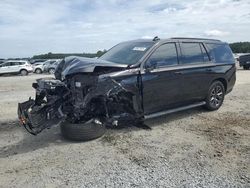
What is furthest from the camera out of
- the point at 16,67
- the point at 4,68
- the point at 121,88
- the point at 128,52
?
the point at 16,67

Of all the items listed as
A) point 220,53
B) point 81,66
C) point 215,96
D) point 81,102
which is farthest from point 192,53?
point 81,102

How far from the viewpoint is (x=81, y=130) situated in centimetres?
590

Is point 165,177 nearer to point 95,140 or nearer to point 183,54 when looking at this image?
point 95,140

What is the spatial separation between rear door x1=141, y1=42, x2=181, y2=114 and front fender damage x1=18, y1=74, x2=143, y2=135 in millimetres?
253

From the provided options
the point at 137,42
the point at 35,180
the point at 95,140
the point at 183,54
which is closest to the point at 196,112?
the point at 183,54

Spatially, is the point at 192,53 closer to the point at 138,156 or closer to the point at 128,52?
the point at 128,52

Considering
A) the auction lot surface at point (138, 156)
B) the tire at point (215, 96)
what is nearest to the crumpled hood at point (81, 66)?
the auction lot surface at point (138, 156)

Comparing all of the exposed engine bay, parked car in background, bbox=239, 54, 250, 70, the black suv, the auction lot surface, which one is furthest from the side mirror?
parked car in background, bbox=239, 54, 250, 70

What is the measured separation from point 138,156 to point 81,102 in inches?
59.0

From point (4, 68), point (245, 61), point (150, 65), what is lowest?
point (245, 61)

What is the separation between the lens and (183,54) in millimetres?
Result: 7297

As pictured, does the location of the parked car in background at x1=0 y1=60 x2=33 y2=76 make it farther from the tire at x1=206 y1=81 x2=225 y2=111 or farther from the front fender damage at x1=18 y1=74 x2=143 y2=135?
the front fender damage at x1=18 y1=74 x2=143 y2=135

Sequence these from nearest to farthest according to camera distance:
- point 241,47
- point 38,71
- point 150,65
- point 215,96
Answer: point 150,65, point 215,96, point 38,71, point 241,47

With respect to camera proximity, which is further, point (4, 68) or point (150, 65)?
point (4, 68)
